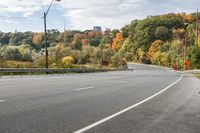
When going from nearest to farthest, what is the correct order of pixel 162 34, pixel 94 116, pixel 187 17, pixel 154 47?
1. pixel 94 116
2. pixel 154 47
3. pixel 162 34
4. pixel 187 17

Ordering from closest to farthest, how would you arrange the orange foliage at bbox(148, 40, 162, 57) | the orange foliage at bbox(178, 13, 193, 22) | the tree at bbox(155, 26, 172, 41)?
the orange foliage at bbox(148, 40, 162, 57)
the tree at bbox(155, 26, 172, 41)
the orange foliage at bbox(178, 13, 193, 22)

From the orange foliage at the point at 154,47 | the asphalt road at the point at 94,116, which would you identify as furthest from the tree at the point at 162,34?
the asphalt road at the point at 94,116

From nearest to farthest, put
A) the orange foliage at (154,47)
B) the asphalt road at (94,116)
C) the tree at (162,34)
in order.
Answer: the asphalt road at (94,116) → the orange foliage at (154,47) → the tree at (162,34)

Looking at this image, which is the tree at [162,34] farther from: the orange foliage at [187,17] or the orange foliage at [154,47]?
the orange foliage at [187,17]

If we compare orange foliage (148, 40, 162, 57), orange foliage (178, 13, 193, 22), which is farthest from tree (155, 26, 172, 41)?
orange foliage (178, 13, 193, 22)

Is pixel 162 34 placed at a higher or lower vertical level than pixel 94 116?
higher

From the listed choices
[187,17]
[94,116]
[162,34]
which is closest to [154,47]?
[162,34]

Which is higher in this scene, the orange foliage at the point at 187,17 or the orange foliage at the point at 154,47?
the orange foliage at the point at 187,17

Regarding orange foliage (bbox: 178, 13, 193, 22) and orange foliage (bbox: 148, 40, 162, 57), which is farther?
orange foliage (bbox: 178, 13, 193, 22)

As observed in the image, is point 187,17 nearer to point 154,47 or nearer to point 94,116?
point 154,47

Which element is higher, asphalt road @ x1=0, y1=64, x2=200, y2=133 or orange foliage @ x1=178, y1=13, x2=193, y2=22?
orange foliage @ x1=178, y1=13, x2=193, y2=22

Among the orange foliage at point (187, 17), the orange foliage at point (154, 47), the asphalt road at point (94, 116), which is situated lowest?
the asphalt road at point (94, 116)

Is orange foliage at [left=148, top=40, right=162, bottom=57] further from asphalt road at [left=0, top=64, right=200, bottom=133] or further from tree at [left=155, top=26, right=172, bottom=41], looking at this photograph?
asphalt road at [left=0, top=64, right=200, bottom=133]

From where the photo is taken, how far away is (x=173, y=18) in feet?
640
